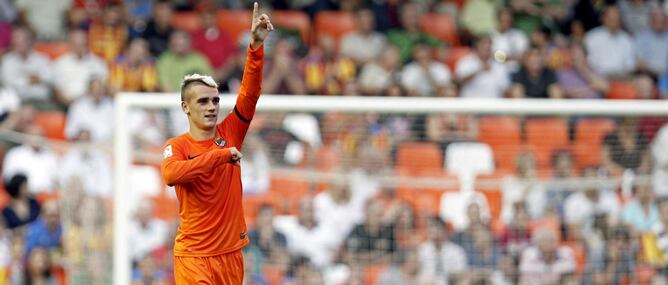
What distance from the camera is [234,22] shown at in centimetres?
1525

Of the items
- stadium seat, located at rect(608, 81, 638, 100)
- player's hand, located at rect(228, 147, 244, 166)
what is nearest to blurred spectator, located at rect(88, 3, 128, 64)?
stadium seat, located at rect(608, 81, 638, 100)

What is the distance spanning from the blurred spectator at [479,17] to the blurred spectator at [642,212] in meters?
4.61

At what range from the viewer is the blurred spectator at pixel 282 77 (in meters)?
14.0

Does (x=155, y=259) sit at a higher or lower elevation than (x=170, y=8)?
lower

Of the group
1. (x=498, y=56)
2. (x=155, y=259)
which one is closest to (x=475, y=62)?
(x=498, y=56)

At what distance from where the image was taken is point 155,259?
10.7 meters

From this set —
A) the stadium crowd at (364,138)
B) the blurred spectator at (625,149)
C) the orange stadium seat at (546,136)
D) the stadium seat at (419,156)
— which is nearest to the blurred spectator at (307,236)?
the stadium crowd at (364,138)

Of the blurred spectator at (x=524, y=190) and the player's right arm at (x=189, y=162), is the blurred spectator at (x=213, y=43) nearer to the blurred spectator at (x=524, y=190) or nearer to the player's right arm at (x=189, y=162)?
the blurred spectator at (x=524, y=190)

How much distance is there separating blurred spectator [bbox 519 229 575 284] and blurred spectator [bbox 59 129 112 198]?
376cm

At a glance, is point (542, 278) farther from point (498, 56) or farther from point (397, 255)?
point (498, 56)

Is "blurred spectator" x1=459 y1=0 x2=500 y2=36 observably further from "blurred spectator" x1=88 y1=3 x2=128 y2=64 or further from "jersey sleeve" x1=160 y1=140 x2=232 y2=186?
"jersey sleeve" x1=160 y1=140 x2=232 y2=186

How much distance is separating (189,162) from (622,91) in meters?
8.76

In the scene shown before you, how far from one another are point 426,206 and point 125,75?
4.41 metres

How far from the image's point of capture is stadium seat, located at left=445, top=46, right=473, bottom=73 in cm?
1488
